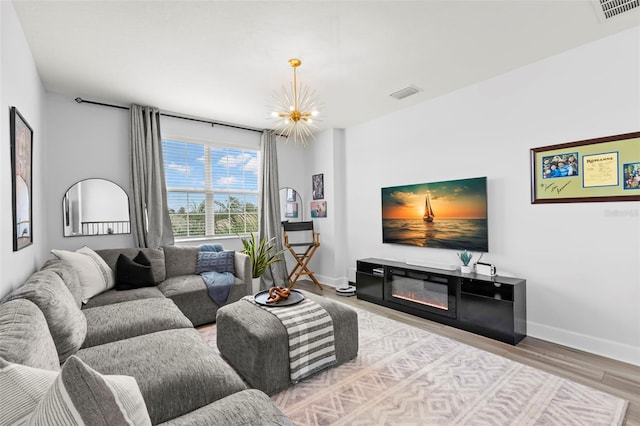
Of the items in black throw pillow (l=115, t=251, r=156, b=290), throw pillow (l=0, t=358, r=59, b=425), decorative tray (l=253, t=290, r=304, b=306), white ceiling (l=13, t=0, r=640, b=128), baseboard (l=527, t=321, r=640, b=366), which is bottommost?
baseboard (l=527, t=321, r=640, b=366)

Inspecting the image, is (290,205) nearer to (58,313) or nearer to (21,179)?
(21,179)

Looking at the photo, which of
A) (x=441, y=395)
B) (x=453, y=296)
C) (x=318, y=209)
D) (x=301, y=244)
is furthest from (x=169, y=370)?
(x=318, y=209)

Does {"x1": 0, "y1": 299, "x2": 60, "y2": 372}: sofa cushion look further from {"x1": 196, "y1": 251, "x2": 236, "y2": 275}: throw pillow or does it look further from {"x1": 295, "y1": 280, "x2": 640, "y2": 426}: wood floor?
{"x1": 295, "y1": 280, "x2": 640, "y2": 426}: wood floor

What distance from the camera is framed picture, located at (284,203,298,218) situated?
18.1 ft

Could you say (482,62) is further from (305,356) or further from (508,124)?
(305,356)

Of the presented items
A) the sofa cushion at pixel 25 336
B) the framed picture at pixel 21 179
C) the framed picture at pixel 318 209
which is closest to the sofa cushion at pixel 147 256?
the framed picture at pixel 21 179

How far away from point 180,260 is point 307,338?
2.30m

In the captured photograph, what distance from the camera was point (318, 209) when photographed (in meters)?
5.34

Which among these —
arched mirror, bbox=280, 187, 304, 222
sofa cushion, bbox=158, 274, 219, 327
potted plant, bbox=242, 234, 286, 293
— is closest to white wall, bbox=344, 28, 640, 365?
potted plant, bbox=242, 234, 286, 293

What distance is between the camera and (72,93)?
3539 millimetres

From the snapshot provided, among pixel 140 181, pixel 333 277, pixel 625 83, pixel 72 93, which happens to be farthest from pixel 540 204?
pixel 72 93

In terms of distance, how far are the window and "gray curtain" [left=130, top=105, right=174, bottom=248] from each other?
295 mm

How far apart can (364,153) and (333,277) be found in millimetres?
2044

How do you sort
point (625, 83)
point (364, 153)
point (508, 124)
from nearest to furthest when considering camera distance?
point (625, 83) < point (508, 124) < point (364, 153)
